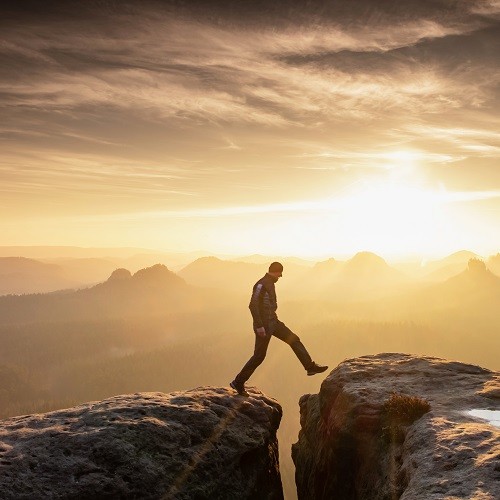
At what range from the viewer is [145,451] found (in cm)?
1252

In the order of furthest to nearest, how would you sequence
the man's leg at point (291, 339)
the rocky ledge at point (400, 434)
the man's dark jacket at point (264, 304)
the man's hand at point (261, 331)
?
1. the man's leg at point (291, 339)
2. the man's dark jacket at point (264, 304)
3. the man's hand at point (261, 331)
4. the rocky ledge at point (400, 434)

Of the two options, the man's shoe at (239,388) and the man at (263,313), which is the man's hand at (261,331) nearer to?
the man at (263,313)

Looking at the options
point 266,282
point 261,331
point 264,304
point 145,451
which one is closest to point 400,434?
point 261,331

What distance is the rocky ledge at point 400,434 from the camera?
960 cm

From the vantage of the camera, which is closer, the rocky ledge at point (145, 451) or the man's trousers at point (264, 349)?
the rocky ledge at point (145, 451)

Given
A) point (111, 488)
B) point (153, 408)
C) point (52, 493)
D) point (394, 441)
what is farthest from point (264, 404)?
point (52, 493)

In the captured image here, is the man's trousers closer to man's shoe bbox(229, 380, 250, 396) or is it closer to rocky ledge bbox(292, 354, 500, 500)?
man's shoe bbox(229, 380, 250, 396)

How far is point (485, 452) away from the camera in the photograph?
32.5 feet

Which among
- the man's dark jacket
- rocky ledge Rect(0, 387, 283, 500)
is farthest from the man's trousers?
rocky ledge Rect(0, 387, 283, 500)

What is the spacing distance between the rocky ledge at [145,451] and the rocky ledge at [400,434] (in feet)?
7.83

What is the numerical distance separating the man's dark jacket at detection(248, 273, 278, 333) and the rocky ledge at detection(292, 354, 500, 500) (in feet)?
12.7

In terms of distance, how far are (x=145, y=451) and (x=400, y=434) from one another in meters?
7.43

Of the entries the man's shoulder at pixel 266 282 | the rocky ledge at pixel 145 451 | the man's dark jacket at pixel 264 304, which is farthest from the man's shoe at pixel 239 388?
the man's shoulder at pixel 266 282

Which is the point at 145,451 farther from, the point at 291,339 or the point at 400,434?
the point at 400,434
